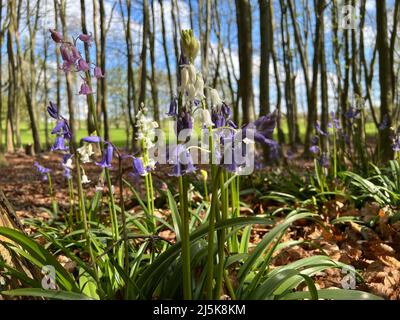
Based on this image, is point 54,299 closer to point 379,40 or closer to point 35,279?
point 35,279

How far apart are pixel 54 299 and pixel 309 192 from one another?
10.6 feet

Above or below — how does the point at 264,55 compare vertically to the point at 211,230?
above

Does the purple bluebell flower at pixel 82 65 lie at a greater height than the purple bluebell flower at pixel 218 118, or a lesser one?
greater

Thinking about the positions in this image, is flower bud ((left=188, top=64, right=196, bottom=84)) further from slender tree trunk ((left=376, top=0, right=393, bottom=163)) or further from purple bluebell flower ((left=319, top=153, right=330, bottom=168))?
slender tree trunk ((left=376, top=0, right=393, bottom=163))

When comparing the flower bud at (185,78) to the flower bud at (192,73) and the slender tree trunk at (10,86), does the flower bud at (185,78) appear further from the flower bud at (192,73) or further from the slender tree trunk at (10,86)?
the slender tree trunk at (10,86)

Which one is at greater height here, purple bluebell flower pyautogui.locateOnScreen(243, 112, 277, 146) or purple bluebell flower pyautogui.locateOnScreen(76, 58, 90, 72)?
purple bluebell flower pyautogui.locateOnScreen(76, 58, 90, 72)

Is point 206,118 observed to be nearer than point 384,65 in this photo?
Yes

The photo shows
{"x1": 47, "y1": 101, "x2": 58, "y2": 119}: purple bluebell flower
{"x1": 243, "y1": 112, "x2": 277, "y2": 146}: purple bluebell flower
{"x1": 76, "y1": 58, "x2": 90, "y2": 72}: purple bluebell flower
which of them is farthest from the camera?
{"x1": 47, "y1": 101, "x2": 58, "y2": 119}: purple bluebell flower

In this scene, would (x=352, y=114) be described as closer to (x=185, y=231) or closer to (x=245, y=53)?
Answer: (x=245, y=53)

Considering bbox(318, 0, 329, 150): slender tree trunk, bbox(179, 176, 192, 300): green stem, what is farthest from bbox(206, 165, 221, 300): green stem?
bbox(318, 0, 329, 150): slender tree trunk

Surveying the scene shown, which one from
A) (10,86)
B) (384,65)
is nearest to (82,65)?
(384,65)

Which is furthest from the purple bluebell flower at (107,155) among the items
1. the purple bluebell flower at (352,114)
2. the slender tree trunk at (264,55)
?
the slender tree trunk at (264,55)

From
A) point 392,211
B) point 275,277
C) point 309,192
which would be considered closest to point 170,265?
point 275,277

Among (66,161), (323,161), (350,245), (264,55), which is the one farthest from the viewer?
(264,55)
